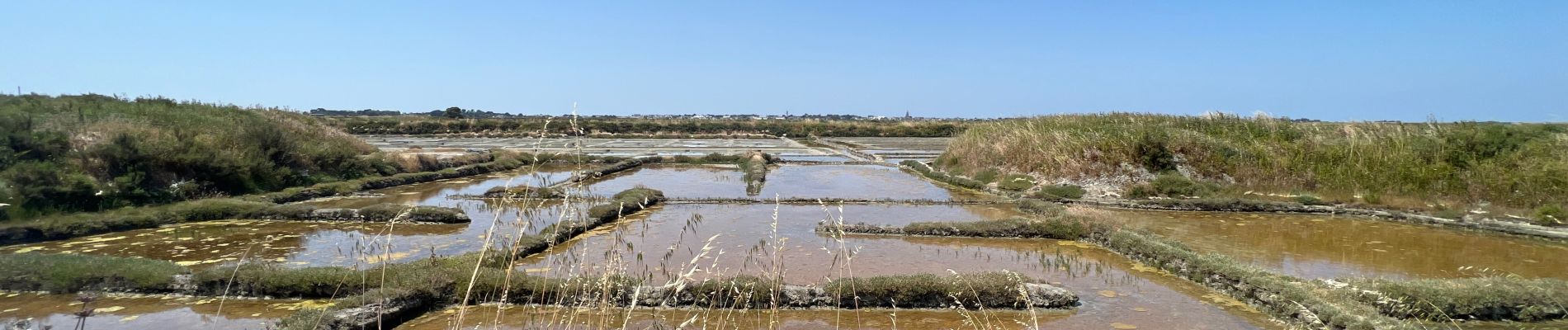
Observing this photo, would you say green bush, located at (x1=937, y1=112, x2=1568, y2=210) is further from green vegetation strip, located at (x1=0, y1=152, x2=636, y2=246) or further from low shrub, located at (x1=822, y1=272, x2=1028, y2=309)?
green vegetation strip, located at (x1=0, y1=152, x2=636, y2=246)

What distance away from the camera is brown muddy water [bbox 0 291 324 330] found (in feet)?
17.5

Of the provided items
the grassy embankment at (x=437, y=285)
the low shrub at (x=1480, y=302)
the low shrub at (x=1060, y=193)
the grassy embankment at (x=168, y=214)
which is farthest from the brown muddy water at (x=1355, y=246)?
the grassy embankment at (x=168, y=214)

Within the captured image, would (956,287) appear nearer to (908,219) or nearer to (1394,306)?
(1394,306)

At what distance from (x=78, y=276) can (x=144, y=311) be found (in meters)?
1.02

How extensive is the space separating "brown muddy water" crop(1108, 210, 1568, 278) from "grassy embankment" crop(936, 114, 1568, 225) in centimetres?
155

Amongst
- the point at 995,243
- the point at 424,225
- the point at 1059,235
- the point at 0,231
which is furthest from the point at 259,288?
the point at 1059,235

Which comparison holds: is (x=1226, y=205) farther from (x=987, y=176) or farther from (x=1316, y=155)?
(x=987, y=176)

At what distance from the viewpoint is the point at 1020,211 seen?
12.2 metres

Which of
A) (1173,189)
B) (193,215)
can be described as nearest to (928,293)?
(1173,189)

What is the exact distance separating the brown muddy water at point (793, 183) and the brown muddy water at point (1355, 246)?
452 cm

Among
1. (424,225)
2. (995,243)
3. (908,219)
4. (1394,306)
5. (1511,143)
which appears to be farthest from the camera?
(1511,143)

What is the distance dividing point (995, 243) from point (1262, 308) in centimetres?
368

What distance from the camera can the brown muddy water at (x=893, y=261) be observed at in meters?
5.76

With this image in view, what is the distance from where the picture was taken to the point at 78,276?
6148 mm
